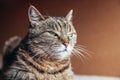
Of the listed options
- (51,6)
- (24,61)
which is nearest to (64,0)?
(51,6)

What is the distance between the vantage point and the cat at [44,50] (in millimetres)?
589

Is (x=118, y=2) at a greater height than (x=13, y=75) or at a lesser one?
greater

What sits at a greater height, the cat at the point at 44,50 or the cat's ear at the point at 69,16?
the cat's ear at the point at 69,16

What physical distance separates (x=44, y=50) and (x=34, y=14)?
0.21ft

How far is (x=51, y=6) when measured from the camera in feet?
2.15

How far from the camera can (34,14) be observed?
1.91 feet

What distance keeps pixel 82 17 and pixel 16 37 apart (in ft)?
0.60

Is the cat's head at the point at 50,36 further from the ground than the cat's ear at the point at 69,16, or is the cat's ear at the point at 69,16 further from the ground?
the cat's ear at the point at 69,16

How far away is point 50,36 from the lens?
60 cm

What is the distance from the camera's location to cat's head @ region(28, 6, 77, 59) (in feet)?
1.93

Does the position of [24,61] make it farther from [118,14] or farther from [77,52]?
[118,14]

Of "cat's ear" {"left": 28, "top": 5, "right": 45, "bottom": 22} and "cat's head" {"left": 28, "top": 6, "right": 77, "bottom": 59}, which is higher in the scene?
"cat's ear" {"left": 28, "top": 5, "right": 45, "bottom": 22}

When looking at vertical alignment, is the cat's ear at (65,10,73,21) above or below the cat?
above

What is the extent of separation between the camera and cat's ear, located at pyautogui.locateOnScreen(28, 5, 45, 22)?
1.90ft
